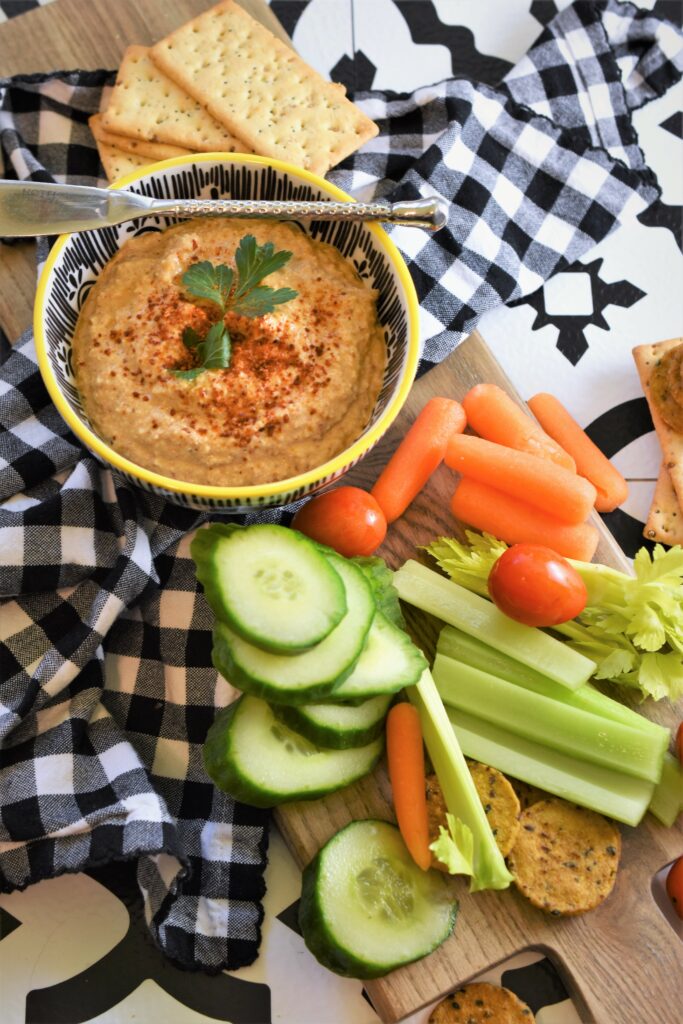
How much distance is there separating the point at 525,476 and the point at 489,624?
44 cm

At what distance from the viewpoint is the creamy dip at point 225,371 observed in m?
2.50

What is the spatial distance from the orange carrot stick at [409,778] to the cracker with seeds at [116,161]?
186 cm

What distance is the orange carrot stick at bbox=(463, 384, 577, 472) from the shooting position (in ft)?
9.53

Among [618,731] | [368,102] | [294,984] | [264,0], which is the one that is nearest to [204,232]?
[368,102]

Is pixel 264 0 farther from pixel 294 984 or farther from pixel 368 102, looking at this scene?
pixel 294 984

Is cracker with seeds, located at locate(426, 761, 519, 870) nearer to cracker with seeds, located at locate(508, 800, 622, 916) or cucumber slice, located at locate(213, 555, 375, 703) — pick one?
cracker with seeds, located at locate(508, 800, 622, 916)

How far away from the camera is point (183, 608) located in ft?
9.20

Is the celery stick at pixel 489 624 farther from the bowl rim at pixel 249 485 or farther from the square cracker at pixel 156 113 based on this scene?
the square cracker at pixel 156 113

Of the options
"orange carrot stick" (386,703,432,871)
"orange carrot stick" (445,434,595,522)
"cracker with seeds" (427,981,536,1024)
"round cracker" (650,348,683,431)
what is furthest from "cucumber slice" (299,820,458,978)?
"round cracker" (650,348,683,431)

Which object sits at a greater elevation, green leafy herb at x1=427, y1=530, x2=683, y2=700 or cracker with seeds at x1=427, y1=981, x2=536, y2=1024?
green leafy herb at x1=427, y1=530, x2=683, y2=700

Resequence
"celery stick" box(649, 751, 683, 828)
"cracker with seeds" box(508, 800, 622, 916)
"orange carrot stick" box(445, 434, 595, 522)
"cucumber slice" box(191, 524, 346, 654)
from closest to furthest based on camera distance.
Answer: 1. "cucumber slice" box(191, 524, 346, 654)
2. "cracker with seeds" box(508, 800, 622, 916)
3. "celery stick" box(649, 751, 683, 828)
4. "orange carrot stick" box(445, 434, 595, 522)

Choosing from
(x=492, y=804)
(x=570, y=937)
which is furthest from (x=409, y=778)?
(x=570, y=937)

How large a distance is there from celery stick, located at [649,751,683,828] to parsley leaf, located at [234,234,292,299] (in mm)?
1710

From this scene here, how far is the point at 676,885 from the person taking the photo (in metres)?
2.66
